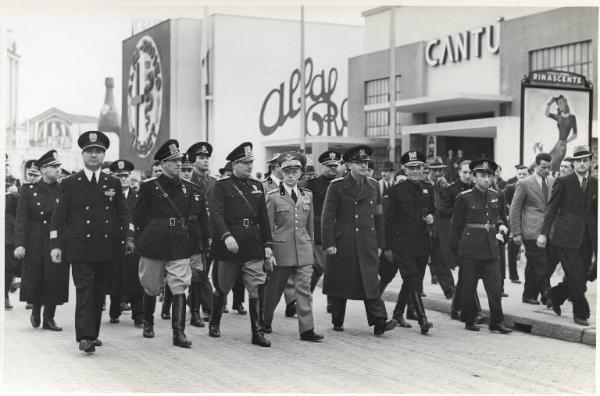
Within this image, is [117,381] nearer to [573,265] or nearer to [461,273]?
[461,273]

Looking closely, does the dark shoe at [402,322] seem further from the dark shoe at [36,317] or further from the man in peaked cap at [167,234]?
the dark shoe at [36,317]

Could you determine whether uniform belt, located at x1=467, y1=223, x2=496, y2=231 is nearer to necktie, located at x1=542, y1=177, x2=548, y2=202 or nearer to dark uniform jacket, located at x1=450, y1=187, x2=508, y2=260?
dark uniform jacket, located at x1=450, y1=187, x2=508, y2=260

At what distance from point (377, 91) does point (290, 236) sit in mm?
23810

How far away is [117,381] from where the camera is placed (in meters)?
7.48

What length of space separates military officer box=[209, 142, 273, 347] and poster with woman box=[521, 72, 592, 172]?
574cm

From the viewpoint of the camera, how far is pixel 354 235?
10.1 metres

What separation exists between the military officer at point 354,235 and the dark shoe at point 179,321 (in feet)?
6.05

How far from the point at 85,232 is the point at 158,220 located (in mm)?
737

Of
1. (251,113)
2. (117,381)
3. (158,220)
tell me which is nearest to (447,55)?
(251,113)

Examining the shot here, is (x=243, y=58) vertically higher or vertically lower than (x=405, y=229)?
higher

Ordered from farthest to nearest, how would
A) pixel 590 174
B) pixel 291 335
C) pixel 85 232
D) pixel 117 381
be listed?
pixel 590 174
pixel 291 335
pixel 85 232
pixel 117 381

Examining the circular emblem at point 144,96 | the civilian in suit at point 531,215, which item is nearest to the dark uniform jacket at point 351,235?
the civilian in suit at point 531,215

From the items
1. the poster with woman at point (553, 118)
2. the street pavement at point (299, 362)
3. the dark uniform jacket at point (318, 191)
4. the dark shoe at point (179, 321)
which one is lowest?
the street pavement at point (299, 362)

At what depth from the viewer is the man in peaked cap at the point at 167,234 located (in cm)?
908
